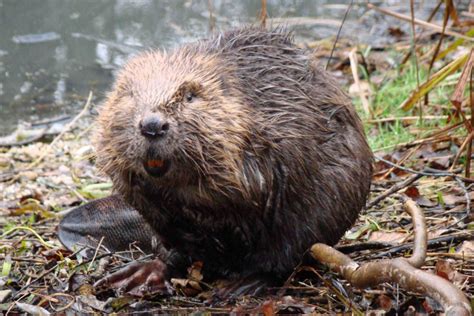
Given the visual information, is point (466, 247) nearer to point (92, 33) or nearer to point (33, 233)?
point (33, 233)

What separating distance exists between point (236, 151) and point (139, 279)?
0.66m

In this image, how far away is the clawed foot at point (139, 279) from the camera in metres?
3.30

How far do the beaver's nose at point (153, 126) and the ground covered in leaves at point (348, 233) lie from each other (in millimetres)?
626

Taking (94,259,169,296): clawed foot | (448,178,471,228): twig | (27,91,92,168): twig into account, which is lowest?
(27,91,92,168): twig

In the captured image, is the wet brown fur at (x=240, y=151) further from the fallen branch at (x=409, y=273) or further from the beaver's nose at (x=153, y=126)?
the fallen branch at (x=409, y=273)

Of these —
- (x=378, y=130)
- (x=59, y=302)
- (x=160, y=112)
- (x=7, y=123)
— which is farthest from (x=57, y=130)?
(x=160, y=112)

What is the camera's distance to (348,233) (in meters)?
3.87

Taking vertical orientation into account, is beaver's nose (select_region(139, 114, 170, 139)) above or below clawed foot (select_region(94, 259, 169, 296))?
above

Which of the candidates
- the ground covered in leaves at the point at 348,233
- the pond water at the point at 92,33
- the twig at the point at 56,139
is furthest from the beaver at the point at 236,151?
the pond water at the point at 92,33

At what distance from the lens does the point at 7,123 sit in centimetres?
704

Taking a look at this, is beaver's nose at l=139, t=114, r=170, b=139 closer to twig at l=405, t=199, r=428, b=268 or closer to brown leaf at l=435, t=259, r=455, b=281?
twig at l=405, t=199, r=428, b=268

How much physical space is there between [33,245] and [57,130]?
9.22 feet

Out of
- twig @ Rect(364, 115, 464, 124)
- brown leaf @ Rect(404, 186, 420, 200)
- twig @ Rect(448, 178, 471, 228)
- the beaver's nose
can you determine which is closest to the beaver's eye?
the beaver's nose

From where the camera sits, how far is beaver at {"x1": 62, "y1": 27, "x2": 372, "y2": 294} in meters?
2.91
